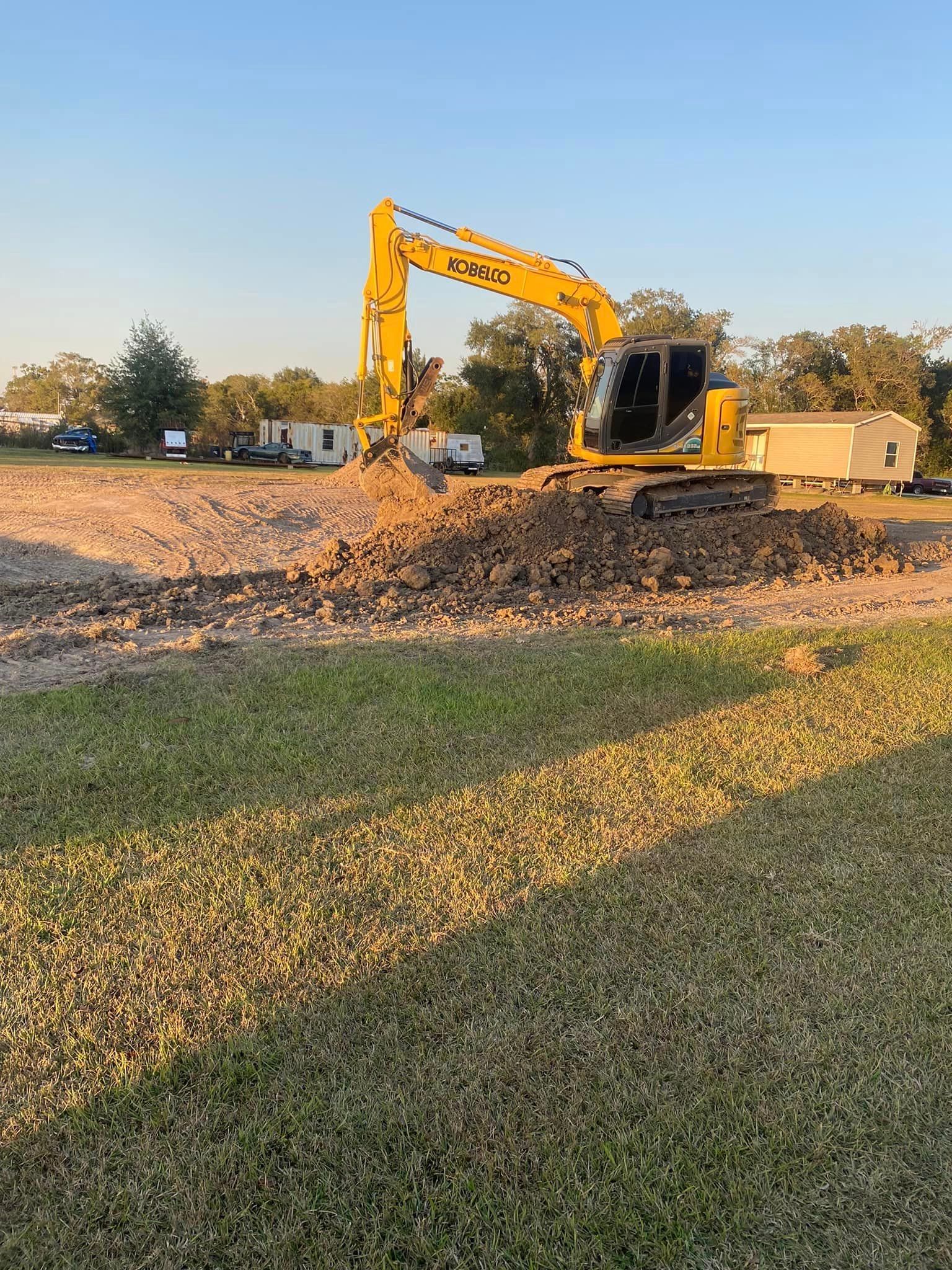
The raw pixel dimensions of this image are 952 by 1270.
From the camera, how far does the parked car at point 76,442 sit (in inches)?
1713

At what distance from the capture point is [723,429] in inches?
538

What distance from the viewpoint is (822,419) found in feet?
136

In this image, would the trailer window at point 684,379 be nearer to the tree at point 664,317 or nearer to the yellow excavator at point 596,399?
the yellow excavator at point 596,399

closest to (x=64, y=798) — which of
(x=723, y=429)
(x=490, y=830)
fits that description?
(x=490, y=830)

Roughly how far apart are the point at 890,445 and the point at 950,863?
142 feet

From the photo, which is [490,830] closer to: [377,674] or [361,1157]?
[361,1157]

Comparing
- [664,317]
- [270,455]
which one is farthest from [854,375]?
[270,455]

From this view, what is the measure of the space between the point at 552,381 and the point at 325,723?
51.9m

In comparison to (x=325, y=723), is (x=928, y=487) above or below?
above

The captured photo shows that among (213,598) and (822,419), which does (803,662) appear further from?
(822,419)

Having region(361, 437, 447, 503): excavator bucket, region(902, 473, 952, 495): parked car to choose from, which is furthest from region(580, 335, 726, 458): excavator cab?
region(902, 473, 952, 495): parked car

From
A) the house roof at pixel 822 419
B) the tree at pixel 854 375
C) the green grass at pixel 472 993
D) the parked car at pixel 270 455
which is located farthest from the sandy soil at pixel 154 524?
the tree at pixel 854 375

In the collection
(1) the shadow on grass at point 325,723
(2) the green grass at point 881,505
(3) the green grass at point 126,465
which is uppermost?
(3) the green grass at point 126,465

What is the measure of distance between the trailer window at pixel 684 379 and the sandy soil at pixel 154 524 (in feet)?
21.9
